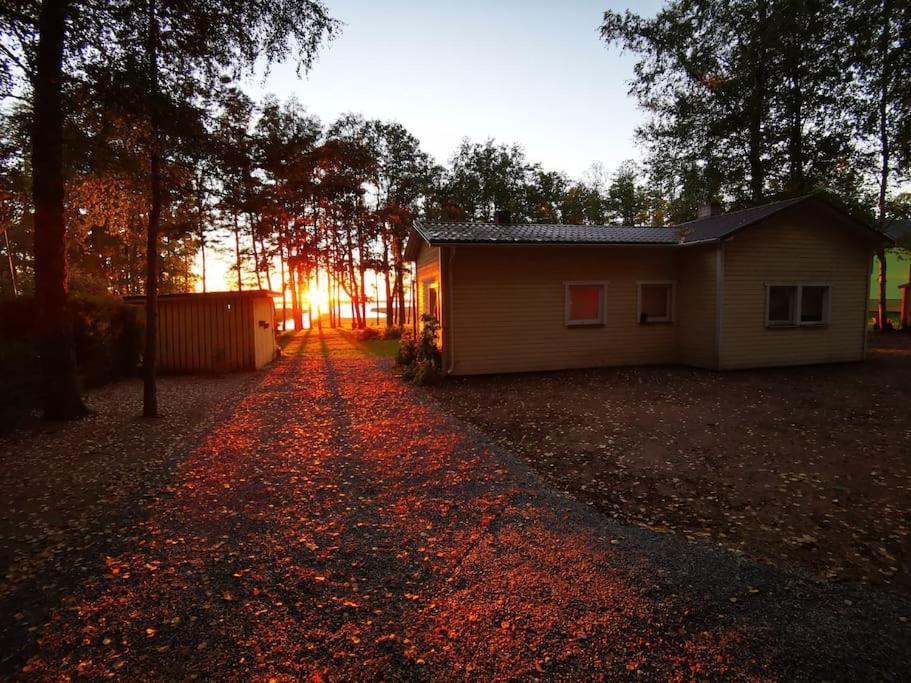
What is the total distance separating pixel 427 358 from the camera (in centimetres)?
1192

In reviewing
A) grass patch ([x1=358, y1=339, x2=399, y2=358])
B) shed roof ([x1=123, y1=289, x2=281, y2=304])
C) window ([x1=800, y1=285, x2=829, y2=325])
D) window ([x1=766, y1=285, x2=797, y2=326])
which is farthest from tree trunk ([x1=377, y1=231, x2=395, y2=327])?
window ([x1=800, y1=285, x2=829, y2=325])

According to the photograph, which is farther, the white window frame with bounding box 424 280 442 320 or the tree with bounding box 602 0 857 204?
the tree with bounding box 602 0 857 204

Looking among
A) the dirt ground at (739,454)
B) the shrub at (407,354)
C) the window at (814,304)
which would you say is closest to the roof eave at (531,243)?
the shrub at (407,354)

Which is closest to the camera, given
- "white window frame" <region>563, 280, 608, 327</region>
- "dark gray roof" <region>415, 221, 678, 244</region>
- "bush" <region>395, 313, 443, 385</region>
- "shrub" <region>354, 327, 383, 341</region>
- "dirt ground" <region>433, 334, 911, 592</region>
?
"dirt ground" <region>433, 334, 911, 592</region>

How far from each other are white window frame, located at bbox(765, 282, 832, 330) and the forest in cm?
839

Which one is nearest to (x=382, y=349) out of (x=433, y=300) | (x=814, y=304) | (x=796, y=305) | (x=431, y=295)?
(x=431, y=295)

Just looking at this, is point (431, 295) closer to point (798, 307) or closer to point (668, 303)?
point (668, 303)

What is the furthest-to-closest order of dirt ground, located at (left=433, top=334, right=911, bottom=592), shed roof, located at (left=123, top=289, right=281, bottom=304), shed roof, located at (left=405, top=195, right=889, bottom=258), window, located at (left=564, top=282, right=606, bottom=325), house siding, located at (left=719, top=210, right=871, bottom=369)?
1. shed roof, located at (left=123, top=289, right=281, bottom=304)
2. window, located at (left=564, top=282, right=606, bottom=325)
3. house siding, located at (left=719, top=210, right=871, bottom=369)
4. shed roof, located at (left=405, top=195, right=889, bottom=258)
5. dirt ground, located at (left=433, top=334, right=911, bottom=592)

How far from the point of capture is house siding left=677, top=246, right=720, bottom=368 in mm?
12266

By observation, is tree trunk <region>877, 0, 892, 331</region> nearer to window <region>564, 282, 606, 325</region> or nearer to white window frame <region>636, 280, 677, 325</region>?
white window frame <region>636, 280, 677, 325</region>

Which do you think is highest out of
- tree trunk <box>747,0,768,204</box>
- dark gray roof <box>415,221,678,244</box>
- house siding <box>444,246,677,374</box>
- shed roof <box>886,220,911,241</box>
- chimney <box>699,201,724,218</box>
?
tree trunk <box>747,0,768,204</box>

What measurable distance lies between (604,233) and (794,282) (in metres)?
5.28

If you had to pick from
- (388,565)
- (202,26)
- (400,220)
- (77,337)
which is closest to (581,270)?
(202,26)

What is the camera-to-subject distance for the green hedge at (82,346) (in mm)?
6789
